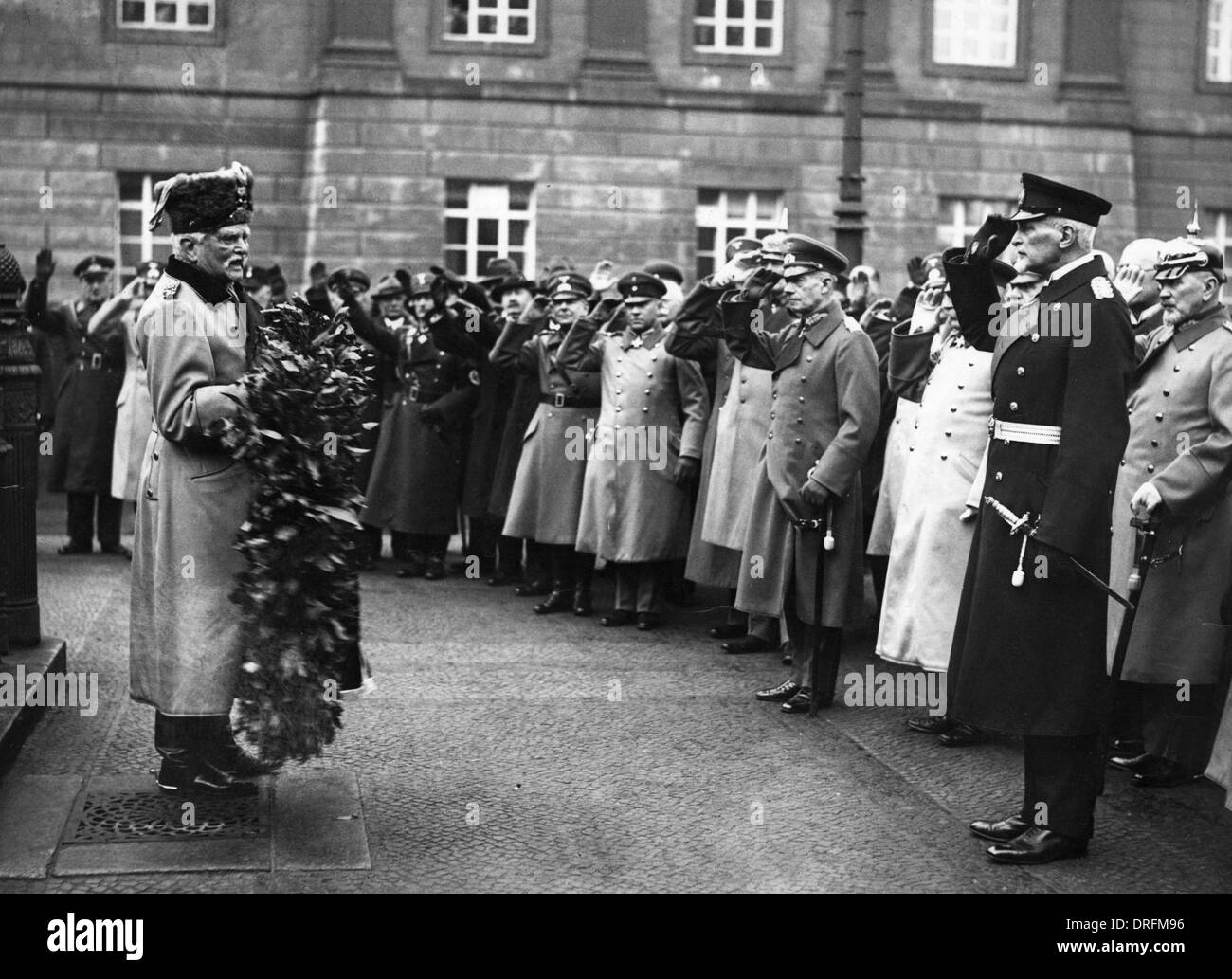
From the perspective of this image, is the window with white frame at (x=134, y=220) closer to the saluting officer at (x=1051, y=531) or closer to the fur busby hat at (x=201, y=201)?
the fur busby hat at (x=201, y=201)

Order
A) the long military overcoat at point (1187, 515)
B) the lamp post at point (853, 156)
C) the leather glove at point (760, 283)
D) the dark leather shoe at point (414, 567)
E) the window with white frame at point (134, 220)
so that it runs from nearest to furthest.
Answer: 1. the long military overcoat at point (1187, 515)
2. the leather glove at point (760, 283)
3. the dark leather shoe at point (414, 567)
4. the lamp post at point (853, 156)
5. the window with white frame at point (134, 220)

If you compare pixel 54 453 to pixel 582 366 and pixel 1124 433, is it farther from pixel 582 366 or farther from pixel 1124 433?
pixel 1124 433

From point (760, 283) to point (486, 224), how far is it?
14543mm

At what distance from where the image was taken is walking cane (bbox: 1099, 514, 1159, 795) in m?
6.12

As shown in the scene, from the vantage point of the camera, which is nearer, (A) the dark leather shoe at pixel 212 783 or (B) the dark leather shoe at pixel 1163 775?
(A) the dark leather shoe at pixel 212 783

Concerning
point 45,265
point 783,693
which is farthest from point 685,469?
point 45,265

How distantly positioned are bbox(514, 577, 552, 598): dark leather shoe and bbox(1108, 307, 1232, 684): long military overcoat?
18.0 ft

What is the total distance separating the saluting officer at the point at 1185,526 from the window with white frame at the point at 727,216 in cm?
1672

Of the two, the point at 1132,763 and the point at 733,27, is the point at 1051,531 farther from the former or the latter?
the point at 733,27

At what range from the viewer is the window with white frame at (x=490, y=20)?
23.3 meters

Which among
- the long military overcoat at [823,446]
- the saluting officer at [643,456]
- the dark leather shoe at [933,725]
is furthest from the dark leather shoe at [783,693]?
the saluting officer at [643,456]

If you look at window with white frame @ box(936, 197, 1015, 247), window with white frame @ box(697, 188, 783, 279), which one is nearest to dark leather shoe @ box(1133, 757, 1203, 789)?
window with white frame @ box(697, 188, 783, 279)

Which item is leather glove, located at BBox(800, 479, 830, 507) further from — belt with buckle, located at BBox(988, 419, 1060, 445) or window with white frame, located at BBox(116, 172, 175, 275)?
window with white frame, located at BBox(116, 172, 175, 275)

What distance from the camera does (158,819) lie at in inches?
246
